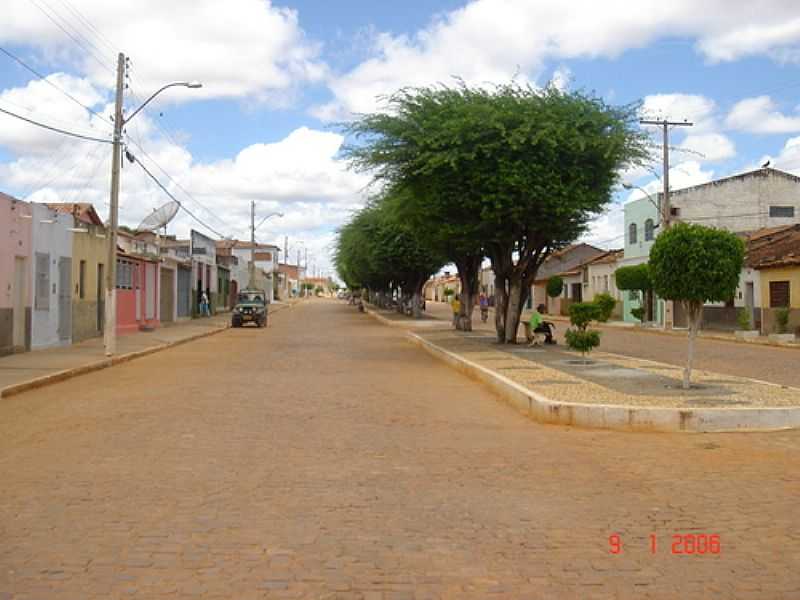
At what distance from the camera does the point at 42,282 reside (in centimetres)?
2336

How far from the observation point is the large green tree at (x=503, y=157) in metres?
21.3

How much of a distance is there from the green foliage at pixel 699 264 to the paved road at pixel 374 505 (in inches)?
106

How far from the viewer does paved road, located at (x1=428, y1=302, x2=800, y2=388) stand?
59.6 feet

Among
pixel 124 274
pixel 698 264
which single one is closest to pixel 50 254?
pixel 124 274

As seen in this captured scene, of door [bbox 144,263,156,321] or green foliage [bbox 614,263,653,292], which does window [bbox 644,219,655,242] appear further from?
door [bbox 144,263,156,321]

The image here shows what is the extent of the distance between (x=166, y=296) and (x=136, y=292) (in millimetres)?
7097

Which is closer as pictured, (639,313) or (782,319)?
(782,319)

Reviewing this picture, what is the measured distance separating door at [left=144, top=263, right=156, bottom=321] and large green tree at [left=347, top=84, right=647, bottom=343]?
54.5 feet

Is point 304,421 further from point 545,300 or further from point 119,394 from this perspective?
point 545,300

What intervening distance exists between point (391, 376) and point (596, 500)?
10.8 meters

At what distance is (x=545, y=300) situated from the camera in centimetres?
7012

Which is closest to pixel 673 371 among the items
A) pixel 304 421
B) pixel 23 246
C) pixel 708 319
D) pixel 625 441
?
pixel 625 441

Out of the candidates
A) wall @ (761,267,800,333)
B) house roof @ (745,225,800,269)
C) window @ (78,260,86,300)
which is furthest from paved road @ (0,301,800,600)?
house roof @ (745,225,800,269)
